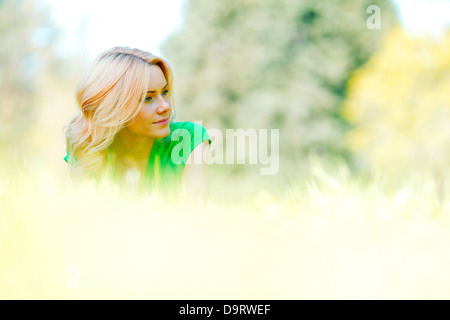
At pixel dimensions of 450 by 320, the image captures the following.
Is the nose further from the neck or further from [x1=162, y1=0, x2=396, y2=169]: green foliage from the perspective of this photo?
[x1=162, y1=0, x2=396, y2=169]: green foliage

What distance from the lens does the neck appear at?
161 centimetres

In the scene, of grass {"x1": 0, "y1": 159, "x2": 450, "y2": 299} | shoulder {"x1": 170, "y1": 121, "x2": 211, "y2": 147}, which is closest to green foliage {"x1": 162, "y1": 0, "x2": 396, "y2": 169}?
shoulder {"x1": 170, "y1": 121, "x2": 211, "y2": 147}

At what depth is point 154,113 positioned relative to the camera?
4.55 feet

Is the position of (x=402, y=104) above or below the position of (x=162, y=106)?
above

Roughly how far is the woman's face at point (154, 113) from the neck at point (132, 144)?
13cm

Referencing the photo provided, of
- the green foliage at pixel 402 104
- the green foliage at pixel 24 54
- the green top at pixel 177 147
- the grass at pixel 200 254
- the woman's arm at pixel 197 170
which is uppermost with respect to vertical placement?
the green foliage at pixel 24 54

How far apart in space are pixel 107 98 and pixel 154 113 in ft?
0.57

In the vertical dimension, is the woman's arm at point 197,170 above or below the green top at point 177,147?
below

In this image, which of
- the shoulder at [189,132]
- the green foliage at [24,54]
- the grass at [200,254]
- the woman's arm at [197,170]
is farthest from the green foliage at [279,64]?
the grass at [200,254]

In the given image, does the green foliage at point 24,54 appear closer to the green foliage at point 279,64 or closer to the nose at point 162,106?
the green foliage at point 279,64

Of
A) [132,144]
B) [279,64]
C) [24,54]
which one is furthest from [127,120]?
[24,54]

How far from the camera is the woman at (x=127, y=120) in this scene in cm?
140

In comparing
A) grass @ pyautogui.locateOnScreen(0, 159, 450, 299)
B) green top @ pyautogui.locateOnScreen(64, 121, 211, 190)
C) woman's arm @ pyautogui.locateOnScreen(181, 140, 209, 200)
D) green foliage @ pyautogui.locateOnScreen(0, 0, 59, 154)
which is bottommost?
grass @ pyautogui.locateOnScreen(0, 159, 450, 299)

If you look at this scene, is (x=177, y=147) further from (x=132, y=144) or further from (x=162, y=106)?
(x=162, y=106)
